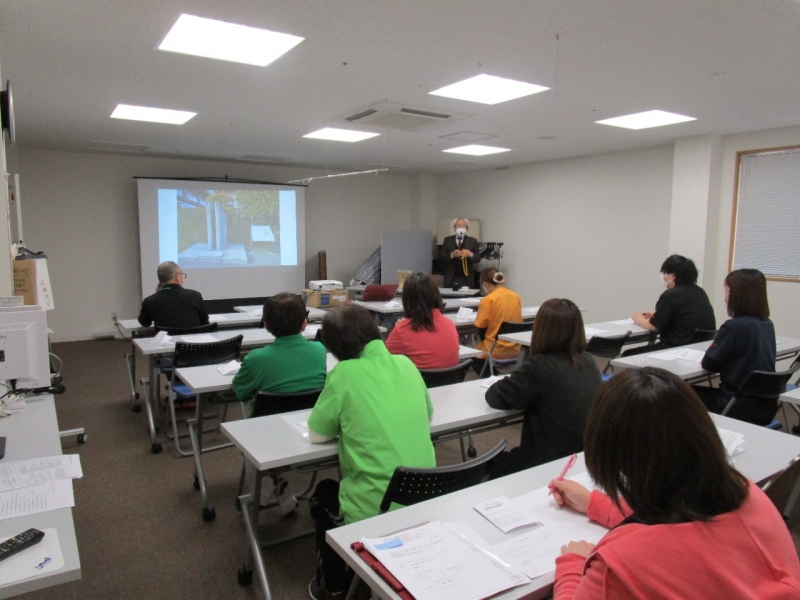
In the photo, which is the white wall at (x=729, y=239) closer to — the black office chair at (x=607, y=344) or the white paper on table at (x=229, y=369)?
the black office chair at (x=607, y=344)

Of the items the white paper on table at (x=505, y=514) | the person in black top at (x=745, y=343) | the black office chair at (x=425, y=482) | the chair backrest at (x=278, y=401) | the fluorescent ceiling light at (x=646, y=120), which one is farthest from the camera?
the fluorescent ceiling light at (x=646, y=120)

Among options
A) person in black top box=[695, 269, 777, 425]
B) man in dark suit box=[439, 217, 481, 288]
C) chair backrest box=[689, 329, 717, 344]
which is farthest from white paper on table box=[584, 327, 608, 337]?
man in dark suit box=[439, 217, 481, 288]

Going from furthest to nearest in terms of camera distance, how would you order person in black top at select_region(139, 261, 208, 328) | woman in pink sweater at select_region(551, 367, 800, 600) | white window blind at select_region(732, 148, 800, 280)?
white window blind at select_region(732, 148, 800, 280) → person in black top at select_region(139, 261, 208, 328) → woman in pink sweater at select_region(551, 367, 800, 600)

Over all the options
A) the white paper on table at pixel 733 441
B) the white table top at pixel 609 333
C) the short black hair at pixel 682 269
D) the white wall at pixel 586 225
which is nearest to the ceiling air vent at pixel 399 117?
the white table top at pixel 609 333

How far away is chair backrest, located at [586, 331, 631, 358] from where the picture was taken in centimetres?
421

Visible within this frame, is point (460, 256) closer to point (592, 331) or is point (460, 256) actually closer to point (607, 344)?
point (592, 331)

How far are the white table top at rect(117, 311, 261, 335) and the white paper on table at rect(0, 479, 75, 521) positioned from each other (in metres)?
3.16

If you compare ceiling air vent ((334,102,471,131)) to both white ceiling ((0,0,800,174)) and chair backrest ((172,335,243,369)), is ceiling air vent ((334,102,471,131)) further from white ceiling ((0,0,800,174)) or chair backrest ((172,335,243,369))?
chair backrest ((172,335,243,369))

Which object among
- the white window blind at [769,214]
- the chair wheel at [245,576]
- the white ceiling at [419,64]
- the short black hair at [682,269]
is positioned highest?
the white ceiling at [419,64]

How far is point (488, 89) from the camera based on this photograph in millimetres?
4176

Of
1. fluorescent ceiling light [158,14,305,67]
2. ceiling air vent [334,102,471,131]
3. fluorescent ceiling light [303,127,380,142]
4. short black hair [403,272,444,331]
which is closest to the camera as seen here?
fluorescent ceiling light [158,14,305,67]

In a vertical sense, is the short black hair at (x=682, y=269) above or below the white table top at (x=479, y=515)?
above

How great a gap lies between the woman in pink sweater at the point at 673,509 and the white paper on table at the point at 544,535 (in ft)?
0.92

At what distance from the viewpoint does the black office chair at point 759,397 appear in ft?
9.91
